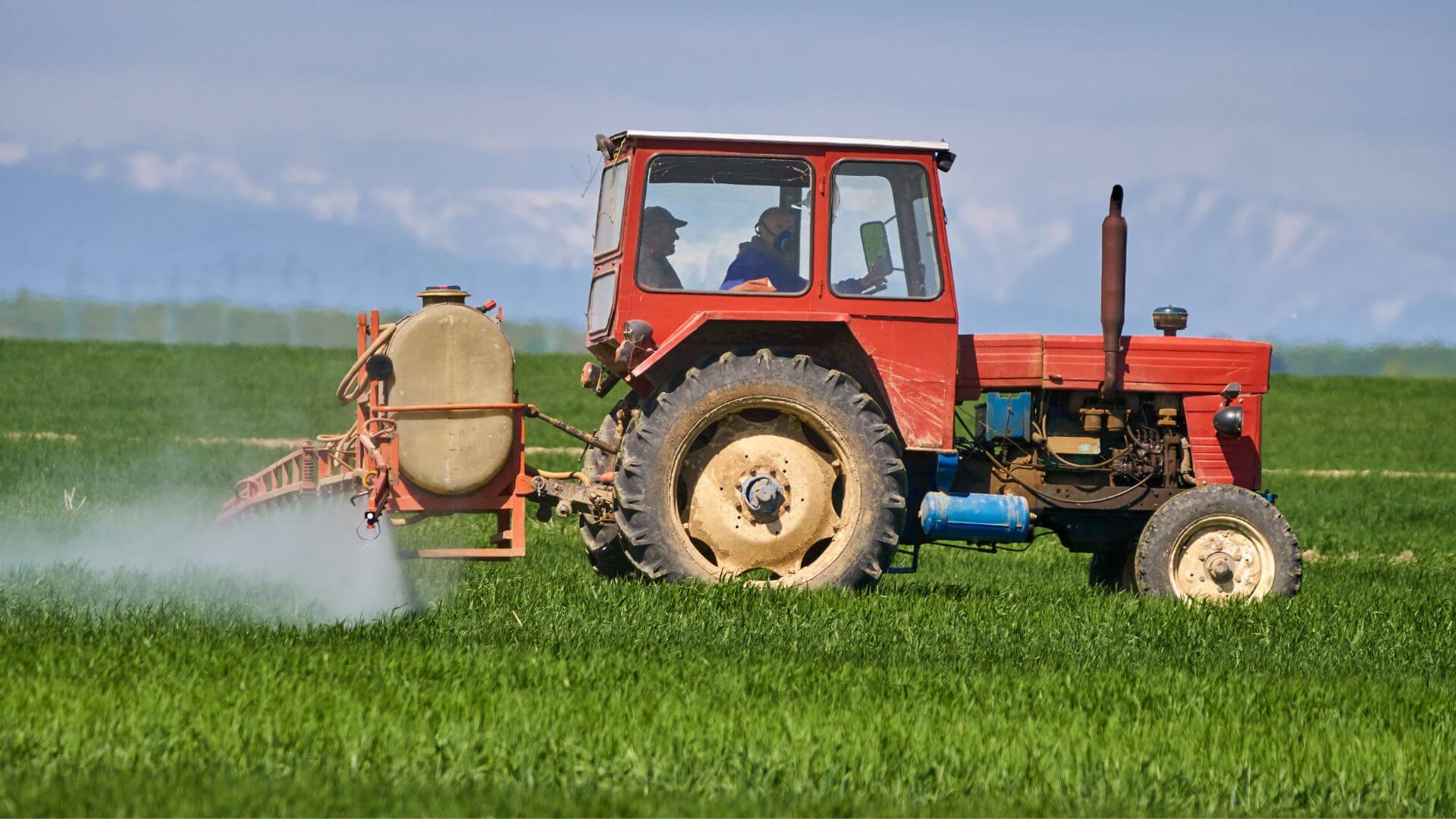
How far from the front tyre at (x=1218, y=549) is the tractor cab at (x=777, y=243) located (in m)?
1.67

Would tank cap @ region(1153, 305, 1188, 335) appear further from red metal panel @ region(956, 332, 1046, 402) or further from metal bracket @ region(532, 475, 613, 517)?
metal bracket @ region(532, 475, 613, 517)

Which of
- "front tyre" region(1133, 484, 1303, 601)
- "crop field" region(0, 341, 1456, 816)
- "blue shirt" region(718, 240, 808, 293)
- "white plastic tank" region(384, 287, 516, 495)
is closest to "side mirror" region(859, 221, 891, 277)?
"blue shirt" region(718, 240, 808, 293)

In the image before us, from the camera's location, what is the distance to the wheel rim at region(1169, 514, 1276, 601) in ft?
29.8

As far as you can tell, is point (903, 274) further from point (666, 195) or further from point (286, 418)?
point (286, 418)

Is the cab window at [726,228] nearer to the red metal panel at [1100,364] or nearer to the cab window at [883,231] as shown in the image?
the cab window at [883,231]

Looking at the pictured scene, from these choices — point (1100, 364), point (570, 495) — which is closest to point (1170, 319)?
point (1100, 364)

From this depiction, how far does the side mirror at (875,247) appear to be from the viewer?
8.73 m

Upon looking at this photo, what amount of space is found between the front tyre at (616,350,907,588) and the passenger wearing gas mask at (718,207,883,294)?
1.37ft

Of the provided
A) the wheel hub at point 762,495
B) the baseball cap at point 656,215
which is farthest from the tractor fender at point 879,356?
the wheel hub at point 762,495

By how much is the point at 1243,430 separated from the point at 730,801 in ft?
20.1

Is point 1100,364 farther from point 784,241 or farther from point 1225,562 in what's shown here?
point 784,241

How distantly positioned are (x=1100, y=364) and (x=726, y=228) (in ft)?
8.24

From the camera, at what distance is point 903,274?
8773mm

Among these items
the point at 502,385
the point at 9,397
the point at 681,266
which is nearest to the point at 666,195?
the point at 681,266
